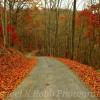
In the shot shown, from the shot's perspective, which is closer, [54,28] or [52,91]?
[52,91]

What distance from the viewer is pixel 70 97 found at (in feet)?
35.3

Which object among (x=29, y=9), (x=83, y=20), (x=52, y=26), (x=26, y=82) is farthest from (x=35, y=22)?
(x=26, y=82)

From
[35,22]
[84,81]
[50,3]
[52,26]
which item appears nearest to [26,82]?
[84,81]

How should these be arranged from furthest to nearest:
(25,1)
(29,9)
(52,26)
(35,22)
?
(35,22) → (52,26) → (29,9) → (25,1)

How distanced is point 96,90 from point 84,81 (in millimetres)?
2535

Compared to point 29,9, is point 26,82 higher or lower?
lower

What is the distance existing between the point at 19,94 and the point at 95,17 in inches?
1552

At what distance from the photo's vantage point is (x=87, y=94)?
37.2 ft

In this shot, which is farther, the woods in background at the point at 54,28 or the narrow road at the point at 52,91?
the woods in background at the point at 54,28

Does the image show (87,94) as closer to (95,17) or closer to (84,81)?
(84,81)

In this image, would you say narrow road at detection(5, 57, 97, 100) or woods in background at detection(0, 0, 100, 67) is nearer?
narrow road at detection(5, 57, 97, 100)

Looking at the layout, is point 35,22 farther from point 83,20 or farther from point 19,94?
point 19,94

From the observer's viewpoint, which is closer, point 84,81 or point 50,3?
point 84,81

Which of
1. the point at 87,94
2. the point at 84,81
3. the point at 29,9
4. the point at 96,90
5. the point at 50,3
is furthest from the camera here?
the point at 50,3
